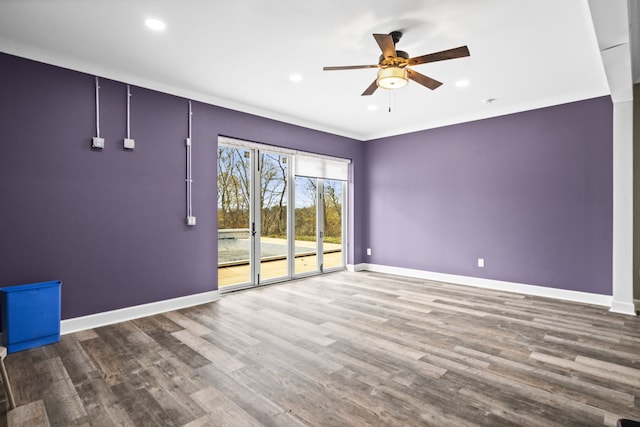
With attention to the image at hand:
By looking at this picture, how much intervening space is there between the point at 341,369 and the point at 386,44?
101 inches

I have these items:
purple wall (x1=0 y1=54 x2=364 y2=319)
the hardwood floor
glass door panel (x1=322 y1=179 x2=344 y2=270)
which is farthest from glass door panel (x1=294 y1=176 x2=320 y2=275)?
the hardwood floor

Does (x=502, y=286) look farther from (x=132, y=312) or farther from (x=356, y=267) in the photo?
(x=132, y=312)

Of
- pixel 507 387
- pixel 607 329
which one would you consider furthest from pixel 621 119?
pixel 507 387

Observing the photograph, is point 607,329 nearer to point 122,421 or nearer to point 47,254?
point 122,421

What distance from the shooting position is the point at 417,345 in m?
3.02

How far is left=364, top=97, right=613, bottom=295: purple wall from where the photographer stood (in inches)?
173

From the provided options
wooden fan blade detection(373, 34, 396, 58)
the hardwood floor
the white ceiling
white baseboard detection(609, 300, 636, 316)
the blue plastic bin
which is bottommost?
the hardwood floor

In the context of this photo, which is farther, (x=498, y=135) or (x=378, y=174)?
(x=378, y=174)

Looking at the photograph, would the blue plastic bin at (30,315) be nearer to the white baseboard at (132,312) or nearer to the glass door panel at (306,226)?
the white baseboard at (132,312)

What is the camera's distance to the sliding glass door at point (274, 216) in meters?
5.10

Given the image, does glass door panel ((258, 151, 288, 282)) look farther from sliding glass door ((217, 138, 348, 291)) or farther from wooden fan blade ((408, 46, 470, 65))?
wooden fan blade ((408, 46, 470, 65))

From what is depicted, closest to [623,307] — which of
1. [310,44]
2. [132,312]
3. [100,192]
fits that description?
[310,44]

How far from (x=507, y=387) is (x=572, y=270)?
3092 millimetres

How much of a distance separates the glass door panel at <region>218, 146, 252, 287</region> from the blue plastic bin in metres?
2.09
